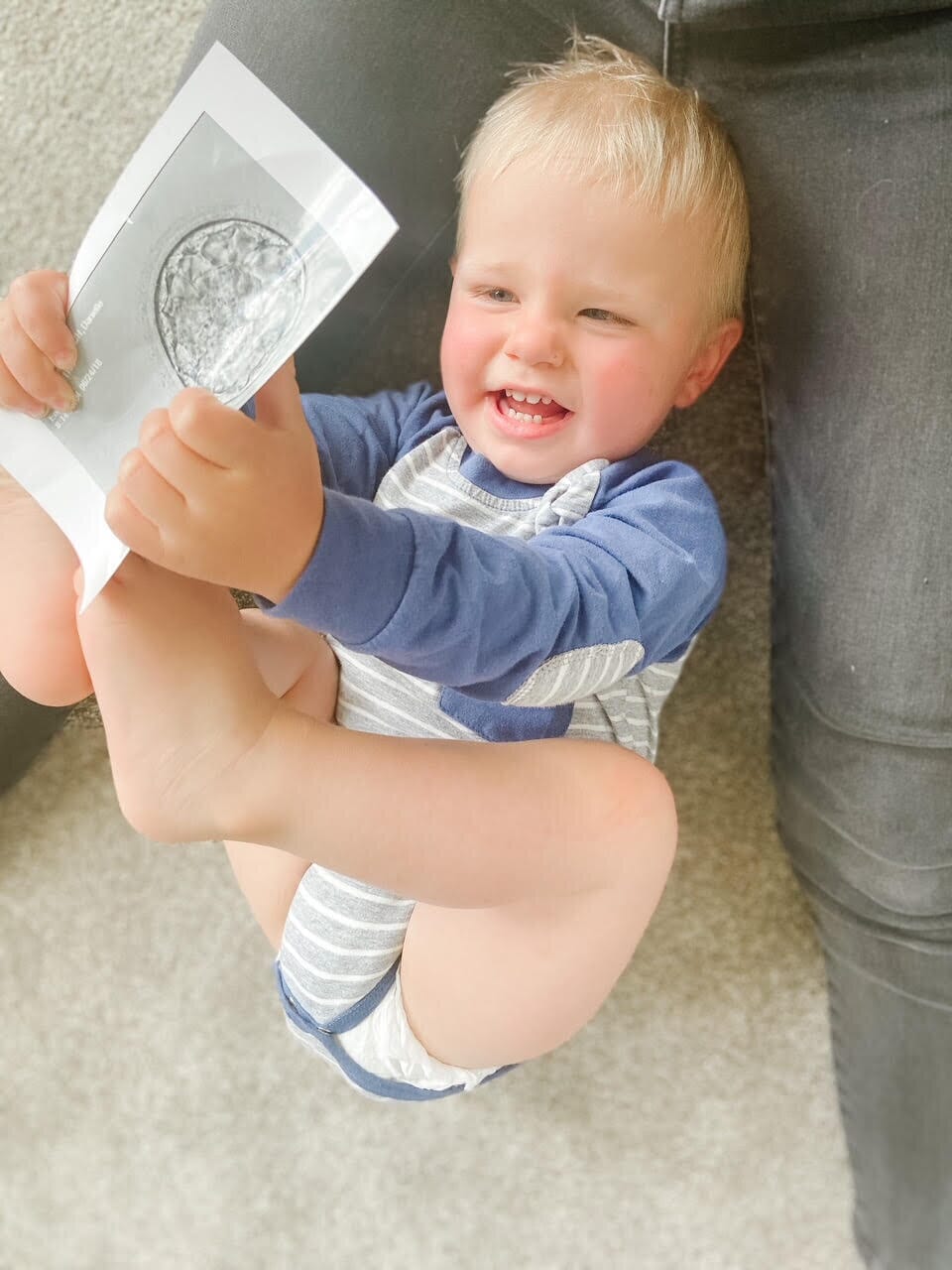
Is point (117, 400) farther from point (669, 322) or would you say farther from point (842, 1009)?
point (842, 1009)

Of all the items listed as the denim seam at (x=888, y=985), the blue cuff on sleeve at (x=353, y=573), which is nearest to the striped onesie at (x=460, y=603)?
the blue cuff on sleeve at (x=353, y=573)

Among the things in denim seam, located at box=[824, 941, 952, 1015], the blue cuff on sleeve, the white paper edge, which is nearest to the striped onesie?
the blue cuff on sleeve

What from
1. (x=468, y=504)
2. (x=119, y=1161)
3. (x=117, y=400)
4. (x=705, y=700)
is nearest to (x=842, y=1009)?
(x=705, y=700)

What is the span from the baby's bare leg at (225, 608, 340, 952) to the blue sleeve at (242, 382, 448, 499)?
0.40ft

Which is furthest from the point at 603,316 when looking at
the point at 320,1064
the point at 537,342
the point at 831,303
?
the point at 320,1064

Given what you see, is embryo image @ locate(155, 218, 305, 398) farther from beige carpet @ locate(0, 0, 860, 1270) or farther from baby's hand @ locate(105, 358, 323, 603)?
beige carpet @ locate(0, 0, 860, 1270)

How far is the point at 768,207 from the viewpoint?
2.35 ft

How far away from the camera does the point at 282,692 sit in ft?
2.50

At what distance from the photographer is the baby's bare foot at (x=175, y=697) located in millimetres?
559

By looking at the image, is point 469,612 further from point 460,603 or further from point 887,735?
point 887,735

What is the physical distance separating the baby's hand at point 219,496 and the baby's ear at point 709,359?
0.39 m

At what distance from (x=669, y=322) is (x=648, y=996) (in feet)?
2.05

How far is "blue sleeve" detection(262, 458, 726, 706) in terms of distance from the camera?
0.46 metres

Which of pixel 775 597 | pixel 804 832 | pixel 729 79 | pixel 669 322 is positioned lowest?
pixel 804 832
